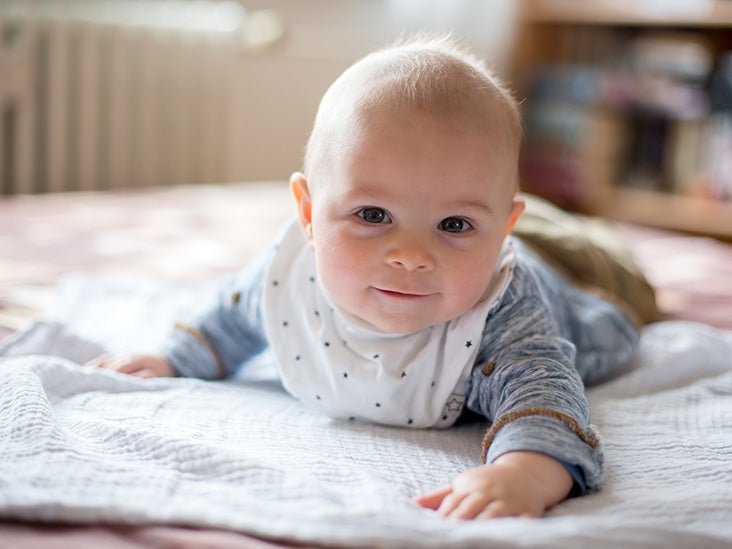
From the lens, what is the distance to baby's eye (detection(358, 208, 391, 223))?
2.49 ft

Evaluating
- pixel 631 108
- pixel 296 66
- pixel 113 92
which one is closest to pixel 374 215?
pixel 113 92

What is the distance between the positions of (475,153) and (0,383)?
0.45 m

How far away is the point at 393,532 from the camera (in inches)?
21.7

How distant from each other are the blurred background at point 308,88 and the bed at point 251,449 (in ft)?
3.75

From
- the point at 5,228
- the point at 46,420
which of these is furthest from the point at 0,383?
the point at 5,228

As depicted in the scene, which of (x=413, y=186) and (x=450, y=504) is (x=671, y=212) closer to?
(x=413, y=186)

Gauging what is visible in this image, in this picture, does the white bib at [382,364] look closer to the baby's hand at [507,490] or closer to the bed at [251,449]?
the bed at [251,449]

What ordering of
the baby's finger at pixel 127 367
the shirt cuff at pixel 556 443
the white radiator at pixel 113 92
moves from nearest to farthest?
the shirt cuff at pixel 556 443
the baby's finger at pixel 127 367
the white radiator at pixel 113 92

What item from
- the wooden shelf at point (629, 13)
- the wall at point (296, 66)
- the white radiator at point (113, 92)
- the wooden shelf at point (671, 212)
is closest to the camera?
the white radiator at point (113, 92)

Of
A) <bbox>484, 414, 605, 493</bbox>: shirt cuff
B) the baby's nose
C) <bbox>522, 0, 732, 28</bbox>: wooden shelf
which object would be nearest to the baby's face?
the baby's nose

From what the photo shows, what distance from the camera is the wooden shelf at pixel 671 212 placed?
2678 millimetres

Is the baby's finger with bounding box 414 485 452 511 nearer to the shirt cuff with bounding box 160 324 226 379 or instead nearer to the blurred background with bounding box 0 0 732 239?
the shirt cuff with bounding box 160 324 226 379

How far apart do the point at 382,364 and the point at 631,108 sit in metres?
2.27

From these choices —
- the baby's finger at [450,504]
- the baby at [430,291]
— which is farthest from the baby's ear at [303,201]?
the baby's finger at [450,504]
